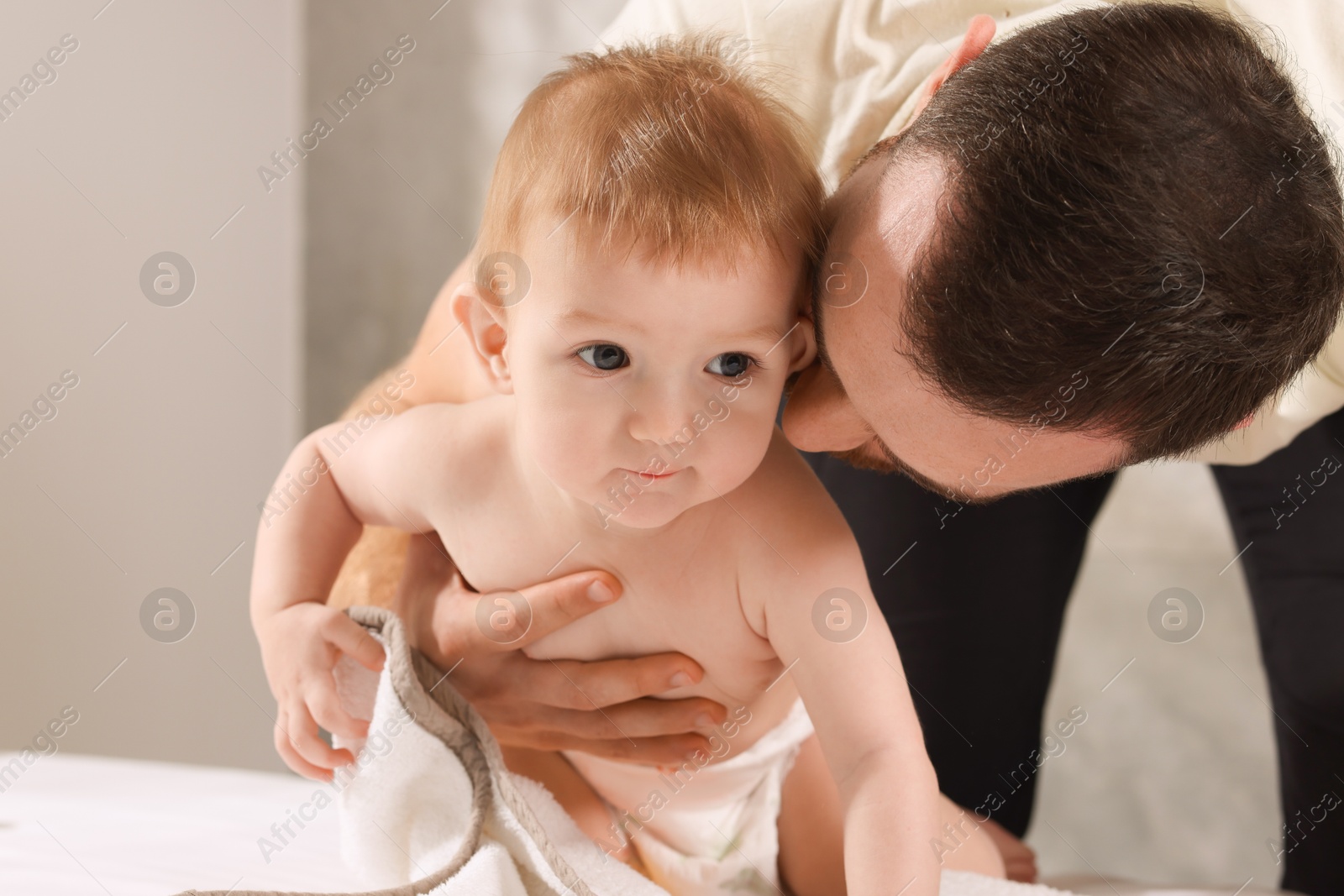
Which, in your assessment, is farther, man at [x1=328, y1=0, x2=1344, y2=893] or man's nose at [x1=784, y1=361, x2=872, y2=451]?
man's nose at [x1=784, y1=361, x2=872, y2=451]

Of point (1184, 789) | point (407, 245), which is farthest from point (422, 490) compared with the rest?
point (1184, 789)

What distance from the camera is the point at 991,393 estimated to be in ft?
1.64

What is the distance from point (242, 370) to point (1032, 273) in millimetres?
1558

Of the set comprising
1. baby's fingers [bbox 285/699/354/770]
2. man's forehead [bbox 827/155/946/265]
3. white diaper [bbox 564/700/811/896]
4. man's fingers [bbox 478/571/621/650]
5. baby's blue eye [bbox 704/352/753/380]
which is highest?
man's forehead [bbox 827/155/946/265]

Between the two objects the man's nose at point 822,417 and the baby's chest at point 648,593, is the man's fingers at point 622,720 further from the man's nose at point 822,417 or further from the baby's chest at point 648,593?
the man's nose at point 822,417

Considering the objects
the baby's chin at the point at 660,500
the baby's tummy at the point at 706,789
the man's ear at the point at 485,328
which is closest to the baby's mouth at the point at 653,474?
the baby's chin at the point at 660,500

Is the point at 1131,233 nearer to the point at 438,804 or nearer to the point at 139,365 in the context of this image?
the point at 438,804

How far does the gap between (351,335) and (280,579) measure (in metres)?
1.35

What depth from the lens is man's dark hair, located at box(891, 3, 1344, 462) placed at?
450mm

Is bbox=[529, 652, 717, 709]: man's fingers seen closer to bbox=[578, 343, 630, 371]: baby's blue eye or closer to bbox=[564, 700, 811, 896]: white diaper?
bbox=[564, 700, 811, 896]: white diaper

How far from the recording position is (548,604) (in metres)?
0.64

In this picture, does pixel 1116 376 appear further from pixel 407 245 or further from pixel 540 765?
pixel 407 245

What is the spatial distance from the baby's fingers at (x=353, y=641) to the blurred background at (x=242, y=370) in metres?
0.94

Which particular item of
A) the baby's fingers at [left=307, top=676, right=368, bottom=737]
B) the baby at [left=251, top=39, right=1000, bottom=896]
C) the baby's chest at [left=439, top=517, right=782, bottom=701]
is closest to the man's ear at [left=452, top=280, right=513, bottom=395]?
the baby at [left=251, top=39, right=1000, bottom=896]
